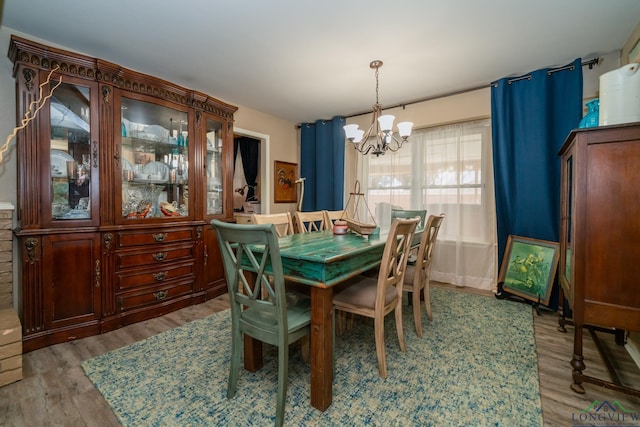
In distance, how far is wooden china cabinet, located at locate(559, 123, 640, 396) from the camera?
146 cm

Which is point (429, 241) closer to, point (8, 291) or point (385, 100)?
point (385, 100)

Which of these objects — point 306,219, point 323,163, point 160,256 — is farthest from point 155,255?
point 323,163

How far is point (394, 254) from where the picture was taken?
180cm

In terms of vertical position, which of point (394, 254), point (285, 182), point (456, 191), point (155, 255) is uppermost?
point (285, 182)

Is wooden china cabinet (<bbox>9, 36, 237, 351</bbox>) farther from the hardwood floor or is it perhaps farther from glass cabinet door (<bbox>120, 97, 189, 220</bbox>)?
the hardwood floor

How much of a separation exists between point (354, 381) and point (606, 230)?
164cm

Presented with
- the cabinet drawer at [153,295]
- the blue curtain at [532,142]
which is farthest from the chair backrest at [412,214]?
the cabinet drawer at [153,295]

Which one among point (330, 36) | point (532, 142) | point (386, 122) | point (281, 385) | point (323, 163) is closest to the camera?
point (281, 385)

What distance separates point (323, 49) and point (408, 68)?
0.93 metres

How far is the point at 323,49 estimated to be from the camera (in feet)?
8.12

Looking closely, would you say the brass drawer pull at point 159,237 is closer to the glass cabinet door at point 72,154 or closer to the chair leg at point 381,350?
the glass cabinet door at point 72,154

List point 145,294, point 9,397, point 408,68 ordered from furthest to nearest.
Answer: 1. point 408,68
2. point 145,294
3. point 9,397

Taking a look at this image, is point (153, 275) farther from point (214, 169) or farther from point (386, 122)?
point (386, 122)

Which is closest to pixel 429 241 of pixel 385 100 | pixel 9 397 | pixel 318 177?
pixel 385 100
